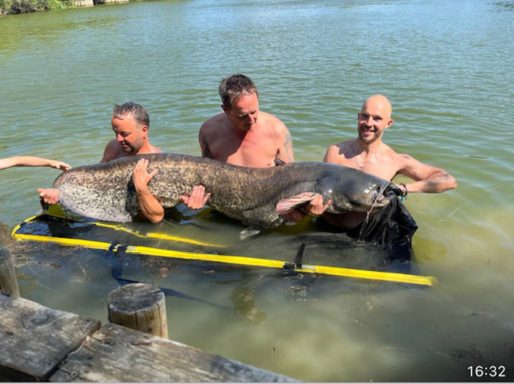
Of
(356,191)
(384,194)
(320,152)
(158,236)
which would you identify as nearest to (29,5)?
(320,152)

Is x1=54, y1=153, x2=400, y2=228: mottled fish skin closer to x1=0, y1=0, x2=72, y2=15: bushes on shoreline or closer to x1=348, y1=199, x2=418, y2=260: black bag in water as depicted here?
x1=348, y1=199, x2=418, y2=260: black bag in water

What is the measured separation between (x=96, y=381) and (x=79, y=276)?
2155 mm

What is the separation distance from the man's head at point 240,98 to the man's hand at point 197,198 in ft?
2.50

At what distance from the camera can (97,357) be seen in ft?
6.83

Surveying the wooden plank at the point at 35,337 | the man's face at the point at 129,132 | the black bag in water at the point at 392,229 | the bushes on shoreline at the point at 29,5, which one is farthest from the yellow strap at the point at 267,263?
the bushes on shoreline at the point at 29,5

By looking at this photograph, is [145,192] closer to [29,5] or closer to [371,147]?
[371,147]

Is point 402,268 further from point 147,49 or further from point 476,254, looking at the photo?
point 147,49

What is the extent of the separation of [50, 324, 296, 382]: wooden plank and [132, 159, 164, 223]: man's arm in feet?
7.56

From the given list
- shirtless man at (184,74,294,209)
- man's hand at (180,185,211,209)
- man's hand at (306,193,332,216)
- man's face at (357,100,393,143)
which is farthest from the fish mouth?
man's hand at (180,185,211,209)

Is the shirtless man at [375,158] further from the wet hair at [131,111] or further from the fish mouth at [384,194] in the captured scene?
the wet hair at [131,111]

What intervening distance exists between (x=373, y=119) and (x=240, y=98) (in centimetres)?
123

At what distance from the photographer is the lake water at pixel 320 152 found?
3188 mm

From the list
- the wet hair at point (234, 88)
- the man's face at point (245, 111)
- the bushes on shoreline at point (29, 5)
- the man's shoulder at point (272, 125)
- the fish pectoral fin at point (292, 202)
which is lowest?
the fish pectoral fin at point (292, 202)

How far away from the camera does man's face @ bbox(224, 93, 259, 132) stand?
13.6 ft
